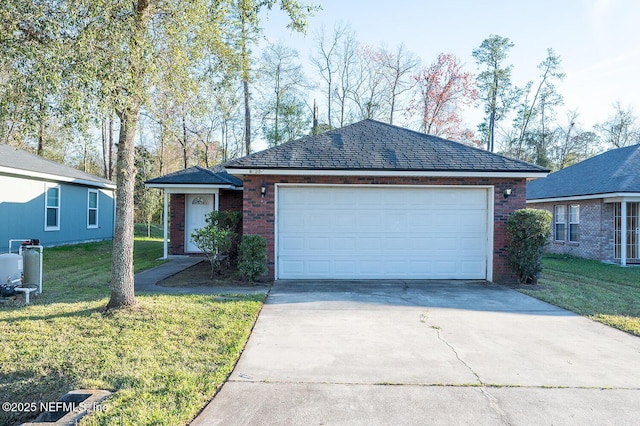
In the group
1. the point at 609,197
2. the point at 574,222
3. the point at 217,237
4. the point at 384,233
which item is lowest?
the point at 217,237

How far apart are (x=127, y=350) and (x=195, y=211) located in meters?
10.3

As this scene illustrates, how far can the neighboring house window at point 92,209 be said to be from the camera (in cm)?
1725

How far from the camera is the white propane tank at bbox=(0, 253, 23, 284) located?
684 cm

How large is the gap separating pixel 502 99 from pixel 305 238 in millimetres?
27082

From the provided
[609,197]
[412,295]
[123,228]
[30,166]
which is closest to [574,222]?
[609,197]

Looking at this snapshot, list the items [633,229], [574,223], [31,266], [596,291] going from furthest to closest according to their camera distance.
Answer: [574,223], [633,229], [596,291], [31,266]

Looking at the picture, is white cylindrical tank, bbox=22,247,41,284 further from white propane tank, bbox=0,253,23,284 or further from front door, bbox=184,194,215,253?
front door, bbox=184,194,215,253

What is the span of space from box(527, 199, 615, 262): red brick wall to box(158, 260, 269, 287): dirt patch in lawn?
12312 mm

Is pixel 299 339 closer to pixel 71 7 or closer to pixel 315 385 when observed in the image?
pixel 315 385

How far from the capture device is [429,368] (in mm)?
4191

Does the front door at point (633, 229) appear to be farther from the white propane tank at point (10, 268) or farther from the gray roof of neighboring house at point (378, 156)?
the white propane tank at point (10, 268)

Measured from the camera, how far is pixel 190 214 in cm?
1441

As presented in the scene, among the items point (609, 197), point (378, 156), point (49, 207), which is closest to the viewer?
point (378, 156)

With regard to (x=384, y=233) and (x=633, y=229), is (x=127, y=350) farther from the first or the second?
(x=633, y=229)
